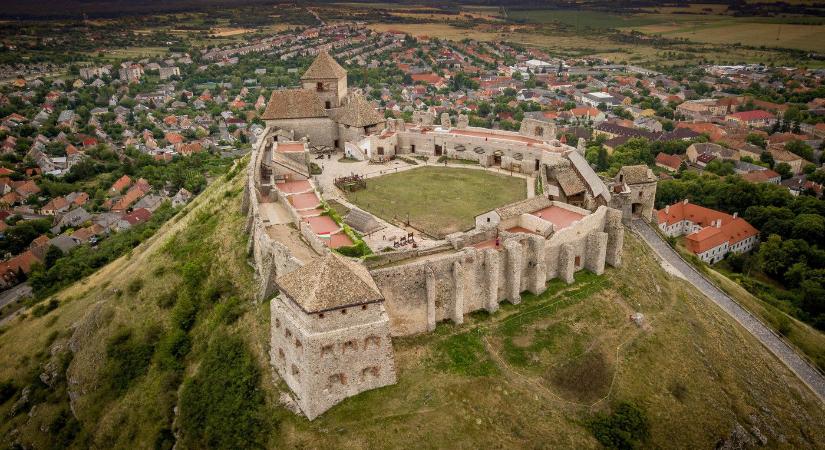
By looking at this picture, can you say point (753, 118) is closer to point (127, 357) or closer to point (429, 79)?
point (429, 79)

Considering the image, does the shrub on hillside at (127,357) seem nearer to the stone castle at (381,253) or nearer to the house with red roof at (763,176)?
the stone castle at (381,253)

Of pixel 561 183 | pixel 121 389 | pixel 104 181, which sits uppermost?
pixel 561 183

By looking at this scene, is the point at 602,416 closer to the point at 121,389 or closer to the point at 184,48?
the point at 121,389

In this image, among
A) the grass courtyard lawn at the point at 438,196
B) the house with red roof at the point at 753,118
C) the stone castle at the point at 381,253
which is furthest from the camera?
the house with red roof at the point at 753,118

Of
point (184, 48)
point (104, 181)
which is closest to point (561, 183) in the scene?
point (104, 181)

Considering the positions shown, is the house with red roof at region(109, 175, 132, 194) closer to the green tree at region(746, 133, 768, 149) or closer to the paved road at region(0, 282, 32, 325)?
the paved road at region(0, 282, 32, 325)

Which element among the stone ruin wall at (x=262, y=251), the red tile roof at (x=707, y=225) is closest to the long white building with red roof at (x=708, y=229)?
the red tile roof at (x=707, y=225)
